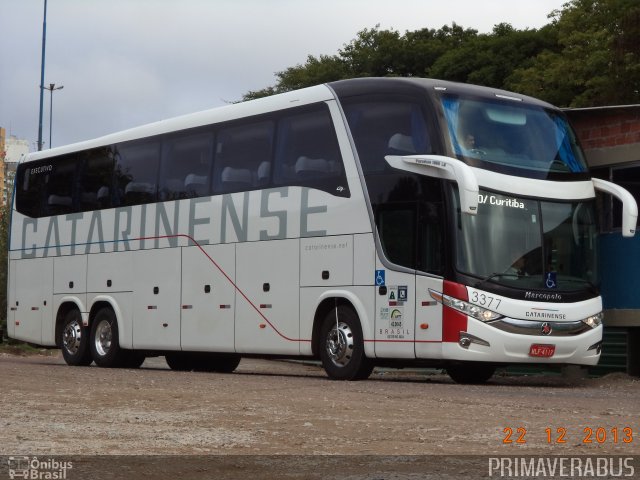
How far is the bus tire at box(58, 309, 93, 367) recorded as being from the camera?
25.5 metres

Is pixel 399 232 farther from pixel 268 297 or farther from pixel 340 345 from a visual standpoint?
pixel 268 297

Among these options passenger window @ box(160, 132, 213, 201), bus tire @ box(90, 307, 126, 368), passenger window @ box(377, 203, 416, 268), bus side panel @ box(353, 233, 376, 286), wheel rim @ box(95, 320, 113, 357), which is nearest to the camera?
passenger window @ box(377, 203, 416, 268)

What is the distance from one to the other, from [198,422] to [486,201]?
7.30 metres

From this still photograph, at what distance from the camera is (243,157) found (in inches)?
846

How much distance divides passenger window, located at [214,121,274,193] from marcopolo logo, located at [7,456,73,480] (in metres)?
12.2

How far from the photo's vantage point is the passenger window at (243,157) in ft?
68.9

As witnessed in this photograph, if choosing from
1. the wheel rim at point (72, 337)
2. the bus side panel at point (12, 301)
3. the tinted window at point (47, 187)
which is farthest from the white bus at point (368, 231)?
the bus side panel at point (12, 301)

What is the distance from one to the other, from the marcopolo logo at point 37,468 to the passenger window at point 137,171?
14789 mm

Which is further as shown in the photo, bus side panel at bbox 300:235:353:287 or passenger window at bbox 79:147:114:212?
passenger window at bbox 79:147:114:212

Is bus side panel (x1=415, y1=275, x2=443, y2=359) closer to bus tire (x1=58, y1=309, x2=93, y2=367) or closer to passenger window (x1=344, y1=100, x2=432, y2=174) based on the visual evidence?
passenger window (x1=344, y1=100, x2=432, y2=174)

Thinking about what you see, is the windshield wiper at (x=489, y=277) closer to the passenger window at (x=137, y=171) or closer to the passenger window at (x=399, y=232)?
the passenger window at (x=399, y=232)

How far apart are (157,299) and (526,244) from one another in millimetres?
7832

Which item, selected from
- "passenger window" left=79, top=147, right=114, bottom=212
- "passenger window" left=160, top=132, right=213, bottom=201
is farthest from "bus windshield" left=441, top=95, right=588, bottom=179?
"passenger window" left=79, top=147, right=114, bottom=212

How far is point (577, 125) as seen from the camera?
22703 millimetres
